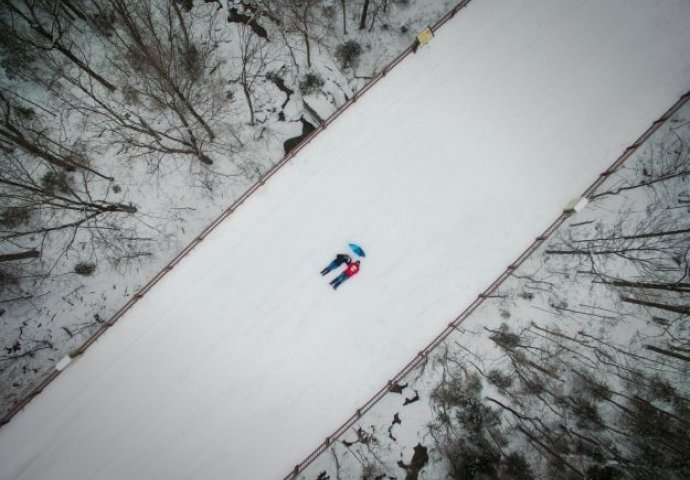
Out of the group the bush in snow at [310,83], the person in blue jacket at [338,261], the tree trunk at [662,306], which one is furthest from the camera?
the bush in snow at [310,83]

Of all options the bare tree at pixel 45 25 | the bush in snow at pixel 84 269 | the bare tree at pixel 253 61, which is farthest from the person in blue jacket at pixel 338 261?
the bare tree at pixel 45 25

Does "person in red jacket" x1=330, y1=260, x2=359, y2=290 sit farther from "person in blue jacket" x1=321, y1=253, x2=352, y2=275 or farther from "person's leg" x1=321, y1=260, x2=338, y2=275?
"person's leg" x1=321, y1=260, x2=338, y2=275

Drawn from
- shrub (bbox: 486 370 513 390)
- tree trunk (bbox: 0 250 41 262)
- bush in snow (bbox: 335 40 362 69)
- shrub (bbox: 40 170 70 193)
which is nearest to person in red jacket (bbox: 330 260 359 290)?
shrub (bbox: 486 370 513 390)

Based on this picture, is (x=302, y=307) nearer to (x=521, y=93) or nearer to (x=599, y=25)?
(x=521, y=93)

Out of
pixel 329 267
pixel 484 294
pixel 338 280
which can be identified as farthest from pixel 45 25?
pixel 484 294

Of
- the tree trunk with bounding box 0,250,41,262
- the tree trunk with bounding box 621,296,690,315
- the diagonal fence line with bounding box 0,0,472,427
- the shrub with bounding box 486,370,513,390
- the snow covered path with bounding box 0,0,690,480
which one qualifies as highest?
the tree trunk with bounding box 0,250,41,262

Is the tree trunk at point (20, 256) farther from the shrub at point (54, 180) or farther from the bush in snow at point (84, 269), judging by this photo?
the shrub at point (54, 180)
